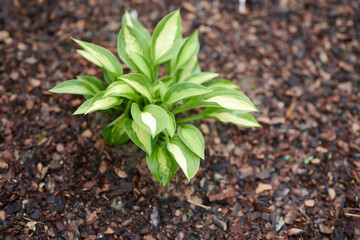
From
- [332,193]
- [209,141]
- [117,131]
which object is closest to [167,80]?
[117,131]

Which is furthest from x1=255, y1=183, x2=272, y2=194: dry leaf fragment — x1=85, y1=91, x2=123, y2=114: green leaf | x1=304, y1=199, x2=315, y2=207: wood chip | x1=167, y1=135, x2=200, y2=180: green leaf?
x1=85, y1=91, x2=123, y2=114: green leaf

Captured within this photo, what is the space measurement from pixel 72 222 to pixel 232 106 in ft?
4.72

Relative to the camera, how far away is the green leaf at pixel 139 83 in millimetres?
2141

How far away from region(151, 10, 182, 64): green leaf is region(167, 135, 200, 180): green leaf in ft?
2.30

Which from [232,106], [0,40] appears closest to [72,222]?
[232,106]

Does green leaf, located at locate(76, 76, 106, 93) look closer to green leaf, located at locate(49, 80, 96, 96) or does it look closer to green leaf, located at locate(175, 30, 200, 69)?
green leaf, located at locate(49, 80, 96, 96)

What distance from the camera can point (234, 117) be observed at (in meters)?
2.53

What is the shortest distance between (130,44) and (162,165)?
0.95m

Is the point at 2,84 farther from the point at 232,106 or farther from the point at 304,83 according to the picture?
the point at 304,83

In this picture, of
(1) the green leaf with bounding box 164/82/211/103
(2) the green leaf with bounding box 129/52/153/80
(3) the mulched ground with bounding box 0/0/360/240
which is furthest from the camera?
(3) the mulched ground with bounding box 0/0/360/240

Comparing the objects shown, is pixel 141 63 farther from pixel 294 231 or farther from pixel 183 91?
pixel 294 231

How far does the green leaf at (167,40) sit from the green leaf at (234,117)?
0.56m

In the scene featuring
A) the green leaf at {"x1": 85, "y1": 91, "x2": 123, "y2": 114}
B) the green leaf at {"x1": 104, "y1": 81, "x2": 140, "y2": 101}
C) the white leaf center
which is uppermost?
the green leaf at {"x1": 104, "y1": 81, "x2": 140, "y2": 101}

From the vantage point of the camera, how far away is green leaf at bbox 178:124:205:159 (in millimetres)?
2191
